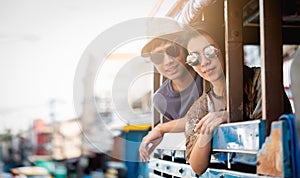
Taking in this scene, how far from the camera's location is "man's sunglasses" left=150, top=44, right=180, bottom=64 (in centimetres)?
313

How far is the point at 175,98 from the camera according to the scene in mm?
3381

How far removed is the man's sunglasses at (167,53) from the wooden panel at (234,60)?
806 mm

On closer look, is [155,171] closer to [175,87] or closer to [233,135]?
[175,87]

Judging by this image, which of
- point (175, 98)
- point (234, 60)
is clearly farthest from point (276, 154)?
point (175, 98)

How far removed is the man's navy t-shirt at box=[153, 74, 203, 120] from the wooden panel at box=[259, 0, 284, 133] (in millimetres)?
1177

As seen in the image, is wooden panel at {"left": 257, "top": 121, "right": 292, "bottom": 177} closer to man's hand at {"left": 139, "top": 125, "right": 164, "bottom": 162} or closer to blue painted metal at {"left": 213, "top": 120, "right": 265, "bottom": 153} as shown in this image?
blue painted metal at {"left": 213, "top": 120, "right": 265, "bottom": 153}

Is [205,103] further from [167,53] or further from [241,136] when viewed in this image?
[241,136]

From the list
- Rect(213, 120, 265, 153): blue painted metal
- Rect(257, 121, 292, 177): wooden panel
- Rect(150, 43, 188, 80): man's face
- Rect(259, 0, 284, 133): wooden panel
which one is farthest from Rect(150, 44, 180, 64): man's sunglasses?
Rect(257, 121, 292, 177): wooden panel

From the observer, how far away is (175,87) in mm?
3367

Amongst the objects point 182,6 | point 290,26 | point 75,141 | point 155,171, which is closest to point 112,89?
point 155,171

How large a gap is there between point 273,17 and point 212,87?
882 millimetres

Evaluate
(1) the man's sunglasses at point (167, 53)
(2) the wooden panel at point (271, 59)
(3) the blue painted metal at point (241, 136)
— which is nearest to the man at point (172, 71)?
(1) the man's sunglasses at point (167, 53)

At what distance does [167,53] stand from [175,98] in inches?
11.9

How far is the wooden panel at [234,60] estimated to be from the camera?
2258mm
